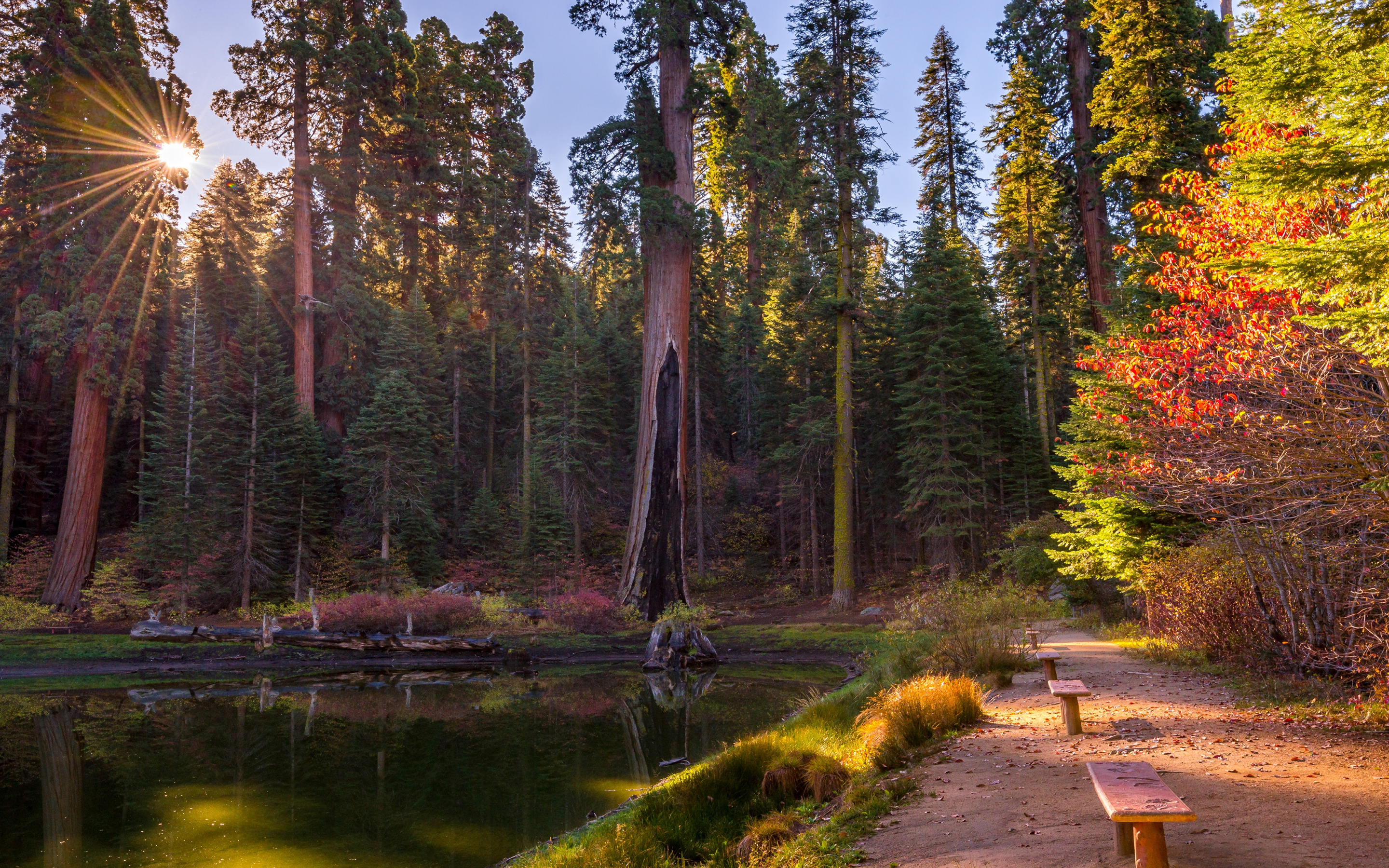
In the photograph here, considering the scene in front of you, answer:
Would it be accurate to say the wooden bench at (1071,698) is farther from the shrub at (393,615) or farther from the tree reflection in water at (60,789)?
the shrub at (393,615)

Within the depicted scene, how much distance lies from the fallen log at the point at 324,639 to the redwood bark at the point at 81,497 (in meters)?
6.49

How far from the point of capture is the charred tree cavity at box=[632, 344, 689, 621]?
20.0 metres

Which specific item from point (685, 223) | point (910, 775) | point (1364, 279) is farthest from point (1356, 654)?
point (685, 223)

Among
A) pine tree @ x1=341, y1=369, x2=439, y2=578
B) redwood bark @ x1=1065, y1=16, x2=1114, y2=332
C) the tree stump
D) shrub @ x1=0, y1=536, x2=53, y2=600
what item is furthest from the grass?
shrub @ x1=0, y1=536, x2=53, y2=600

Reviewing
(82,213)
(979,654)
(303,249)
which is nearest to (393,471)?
(303,249)

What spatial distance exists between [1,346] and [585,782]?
30.4 metres

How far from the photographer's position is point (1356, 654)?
7.49 m

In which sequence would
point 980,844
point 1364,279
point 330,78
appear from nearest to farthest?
1. point 1364,279
2. point 980,844
3. point 330,78

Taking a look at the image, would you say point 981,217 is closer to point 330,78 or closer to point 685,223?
point 685,223

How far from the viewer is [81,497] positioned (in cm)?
2369

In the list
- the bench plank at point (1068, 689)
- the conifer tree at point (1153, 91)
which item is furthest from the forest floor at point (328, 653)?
the conifer tree at point (1153, 91)

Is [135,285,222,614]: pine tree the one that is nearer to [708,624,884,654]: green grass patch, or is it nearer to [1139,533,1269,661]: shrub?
[708,624,884,654]: green grass patch

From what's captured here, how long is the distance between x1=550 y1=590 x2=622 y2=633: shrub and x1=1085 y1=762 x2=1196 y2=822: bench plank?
55.0ft

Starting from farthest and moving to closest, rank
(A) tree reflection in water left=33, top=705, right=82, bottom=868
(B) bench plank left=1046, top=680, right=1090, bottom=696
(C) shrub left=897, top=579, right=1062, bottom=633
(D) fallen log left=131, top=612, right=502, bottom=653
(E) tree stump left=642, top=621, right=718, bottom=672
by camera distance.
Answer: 1. (D) fallen log left=131, top=612, right=502, bottom=653
2. (E) tree stump left=642, top=621, right=718, bottom=672
3. (C) shrub left=897, top=579, right=1062, bottom=633
4. (A) tree reflection in water left=33, top=705, right=82, bottom=868
5. (B) bench plank left=1046, top=680, right=1090, bottom=696
